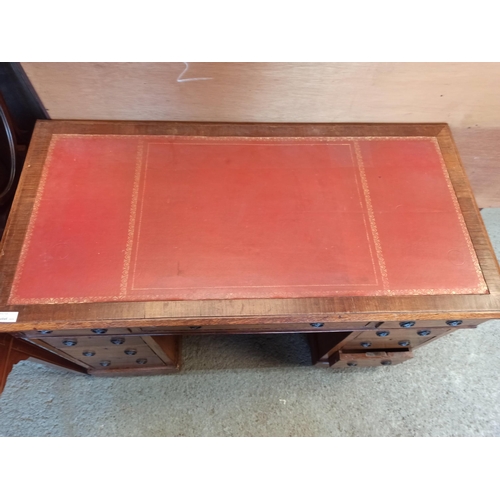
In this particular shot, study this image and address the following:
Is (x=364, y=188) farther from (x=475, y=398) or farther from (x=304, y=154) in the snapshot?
(x=475, y=398)

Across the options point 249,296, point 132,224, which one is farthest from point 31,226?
point 249,296

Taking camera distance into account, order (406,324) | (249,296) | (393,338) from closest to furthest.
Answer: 1. (249,296)
2. (406,324)
3. (393,338)

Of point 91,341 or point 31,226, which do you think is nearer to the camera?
point 31,226

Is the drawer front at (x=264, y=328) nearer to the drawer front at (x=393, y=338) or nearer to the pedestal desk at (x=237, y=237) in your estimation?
the pedestal desk at (x=237, y=237)

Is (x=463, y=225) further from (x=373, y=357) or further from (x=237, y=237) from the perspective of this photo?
(x=237, y=237)

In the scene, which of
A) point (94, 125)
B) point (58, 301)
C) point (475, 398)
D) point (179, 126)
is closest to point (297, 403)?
point (475, 398)

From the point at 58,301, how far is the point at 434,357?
1.51 meters

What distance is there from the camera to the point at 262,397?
4.73 feet

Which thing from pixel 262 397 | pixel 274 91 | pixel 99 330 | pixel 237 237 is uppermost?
pixel 274 91

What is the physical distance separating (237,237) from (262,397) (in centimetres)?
81

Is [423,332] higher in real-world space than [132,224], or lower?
lower

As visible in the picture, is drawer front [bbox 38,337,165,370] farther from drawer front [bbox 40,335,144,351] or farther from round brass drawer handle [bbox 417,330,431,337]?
round brass drawer handle [bbox 417,330,431,337]

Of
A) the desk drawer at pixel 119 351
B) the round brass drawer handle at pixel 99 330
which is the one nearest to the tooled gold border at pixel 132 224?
the round brass drawer handle at pixel 99 330

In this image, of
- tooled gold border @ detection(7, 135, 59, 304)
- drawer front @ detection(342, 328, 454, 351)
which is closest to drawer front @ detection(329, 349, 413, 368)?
drawer front @ detection(342, 328, 454, 351)
